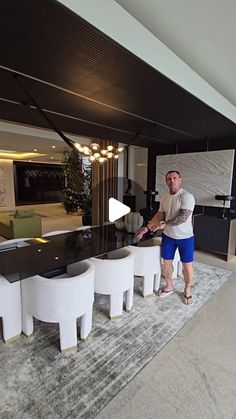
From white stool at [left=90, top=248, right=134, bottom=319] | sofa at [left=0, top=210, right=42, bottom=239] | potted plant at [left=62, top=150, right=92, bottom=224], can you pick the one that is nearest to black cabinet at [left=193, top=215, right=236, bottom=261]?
white stool at [left=90, top=248, right=134, bottom=319]

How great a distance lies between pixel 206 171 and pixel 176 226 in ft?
8.62

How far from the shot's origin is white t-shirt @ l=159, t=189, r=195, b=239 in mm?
2475

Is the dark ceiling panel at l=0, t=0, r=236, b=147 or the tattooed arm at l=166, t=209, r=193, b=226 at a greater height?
the dark ceiling panel at l=0, t=0, r=236, b=147

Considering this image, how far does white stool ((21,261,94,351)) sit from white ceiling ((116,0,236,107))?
6.61 feet

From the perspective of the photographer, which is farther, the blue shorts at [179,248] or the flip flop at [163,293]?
the flip flop at [163,293]

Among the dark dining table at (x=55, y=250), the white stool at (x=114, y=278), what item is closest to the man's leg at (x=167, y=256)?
the dark dining table at (x=55, y=250)

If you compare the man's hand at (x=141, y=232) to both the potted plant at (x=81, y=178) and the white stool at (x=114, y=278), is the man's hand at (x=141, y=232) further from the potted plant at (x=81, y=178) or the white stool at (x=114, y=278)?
the potted plant at (x=81, y=178)

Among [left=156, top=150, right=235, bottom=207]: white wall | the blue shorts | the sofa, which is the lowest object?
the sofa

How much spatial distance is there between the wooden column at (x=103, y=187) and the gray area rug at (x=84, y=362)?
3.90 m

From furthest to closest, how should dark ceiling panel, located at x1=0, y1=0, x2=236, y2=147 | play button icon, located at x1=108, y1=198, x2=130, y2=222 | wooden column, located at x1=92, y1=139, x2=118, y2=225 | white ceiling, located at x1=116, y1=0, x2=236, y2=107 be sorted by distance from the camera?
wooden column, located at x1=92, y1=139, x2=118, y2=225, play button icon, located at x1=108, y1=198, x2=130, y2=222, white ceiling, located at x1=116, y1=0, x2=236, y2=107, dark ceiling panel, located at x1=0, y1=0, x2=236, y2=147

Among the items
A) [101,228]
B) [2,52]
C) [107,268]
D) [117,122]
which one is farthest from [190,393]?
[117,122]

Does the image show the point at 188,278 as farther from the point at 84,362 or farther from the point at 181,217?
the point at 84,362

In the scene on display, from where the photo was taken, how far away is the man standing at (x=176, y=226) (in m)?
2.48

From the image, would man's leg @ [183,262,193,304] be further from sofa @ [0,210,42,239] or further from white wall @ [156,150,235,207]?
sofa @ [0,210,42,239]
